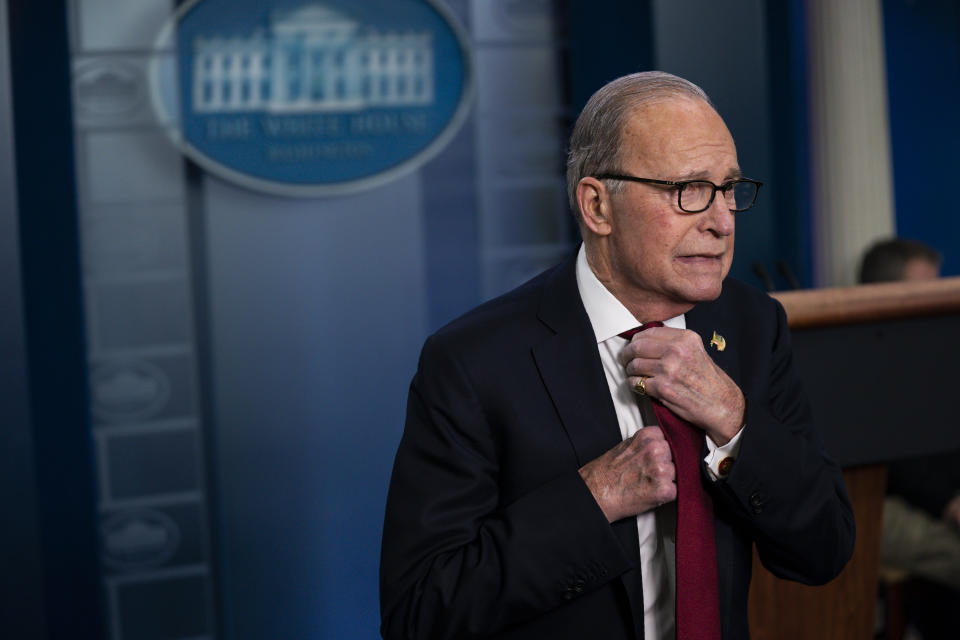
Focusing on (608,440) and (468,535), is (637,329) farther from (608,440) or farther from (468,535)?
(468,535)

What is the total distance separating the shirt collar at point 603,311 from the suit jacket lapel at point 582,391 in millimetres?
14

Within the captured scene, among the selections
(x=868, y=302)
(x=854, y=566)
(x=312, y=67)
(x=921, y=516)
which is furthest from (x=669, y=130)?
(x=921, y=516)

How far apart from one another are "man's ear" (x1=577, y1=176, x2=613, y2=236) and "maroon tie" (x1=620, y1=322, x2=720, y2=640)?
0.22m

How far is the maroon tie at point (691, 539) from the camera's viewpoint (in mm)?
1149

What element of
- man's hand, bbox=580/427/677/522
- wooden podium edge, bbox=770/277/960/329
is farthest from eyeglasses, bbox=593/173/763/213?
wooden podium edge, bbox=770/277/960/329

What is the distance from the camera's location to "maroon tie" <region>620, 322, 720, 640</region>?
1.15 meters

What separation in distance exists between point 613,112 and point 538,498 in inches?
17.7

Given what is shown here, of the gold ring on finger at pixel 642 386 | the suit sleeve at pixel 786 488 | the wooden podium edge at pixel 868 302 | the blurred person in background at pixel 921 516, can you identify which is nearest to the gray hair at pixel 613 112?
the gold ring on finger at pixel 642 386

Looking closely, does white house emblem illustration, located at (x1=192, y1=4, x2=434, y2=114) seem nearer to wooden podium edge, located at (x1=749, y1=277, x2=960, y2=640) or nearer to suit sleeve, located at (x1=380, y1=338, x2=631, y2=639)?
wooden podium edge, located at (x1=749, y1=277, x2=960, y2=640)

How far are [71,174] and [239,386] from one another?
0.66 m

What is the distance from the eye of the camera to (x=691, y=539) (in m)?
1.16

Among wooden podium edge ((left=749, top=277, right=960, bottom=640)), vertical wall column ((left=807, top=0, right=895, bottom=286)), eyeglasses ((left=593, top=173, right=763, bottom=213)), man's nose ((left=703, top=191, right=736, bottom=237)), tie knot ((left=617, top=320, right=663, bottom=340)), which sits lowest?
wooden podium edge ((left=749, top=277, right=960, bottom=640))

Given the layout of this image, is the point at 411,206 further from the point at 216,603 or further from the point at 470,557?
the point at 470,557

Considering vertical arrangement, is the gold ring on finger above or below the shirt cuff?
above
